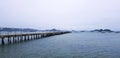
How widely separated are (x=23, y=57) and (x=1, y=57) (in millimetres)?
3009

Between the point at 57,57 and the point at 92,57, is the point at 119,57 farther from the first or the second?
the point at 57,57

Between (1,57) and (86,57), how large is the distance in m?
11.9

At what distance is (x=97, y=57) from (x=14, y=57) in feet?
38.0

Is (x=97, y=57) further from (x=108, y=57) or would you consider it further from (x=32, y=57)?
(x=32, y=57)

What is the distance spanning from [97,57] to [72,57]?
352 cm

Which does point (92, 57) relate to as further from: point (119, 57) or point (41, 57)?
point (41, 57)

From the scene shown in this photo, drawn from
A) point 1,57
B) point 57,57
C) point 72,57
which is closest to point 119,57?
point 72,57

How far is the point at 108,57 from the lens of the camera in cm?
2619

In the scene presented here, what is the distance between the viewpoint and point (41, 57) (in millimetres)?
25234

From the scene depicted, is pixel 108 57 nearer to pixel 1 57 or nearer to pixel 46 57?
pixel 46 57

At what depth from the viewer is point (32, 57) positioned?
81.8 feet

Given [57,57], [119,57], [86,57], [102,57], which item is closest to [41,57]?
[57,57]

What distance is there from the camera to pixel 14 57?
82.1 feet

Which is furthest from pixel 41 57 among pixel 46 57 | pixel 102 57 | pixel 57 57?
pixel 102 57
